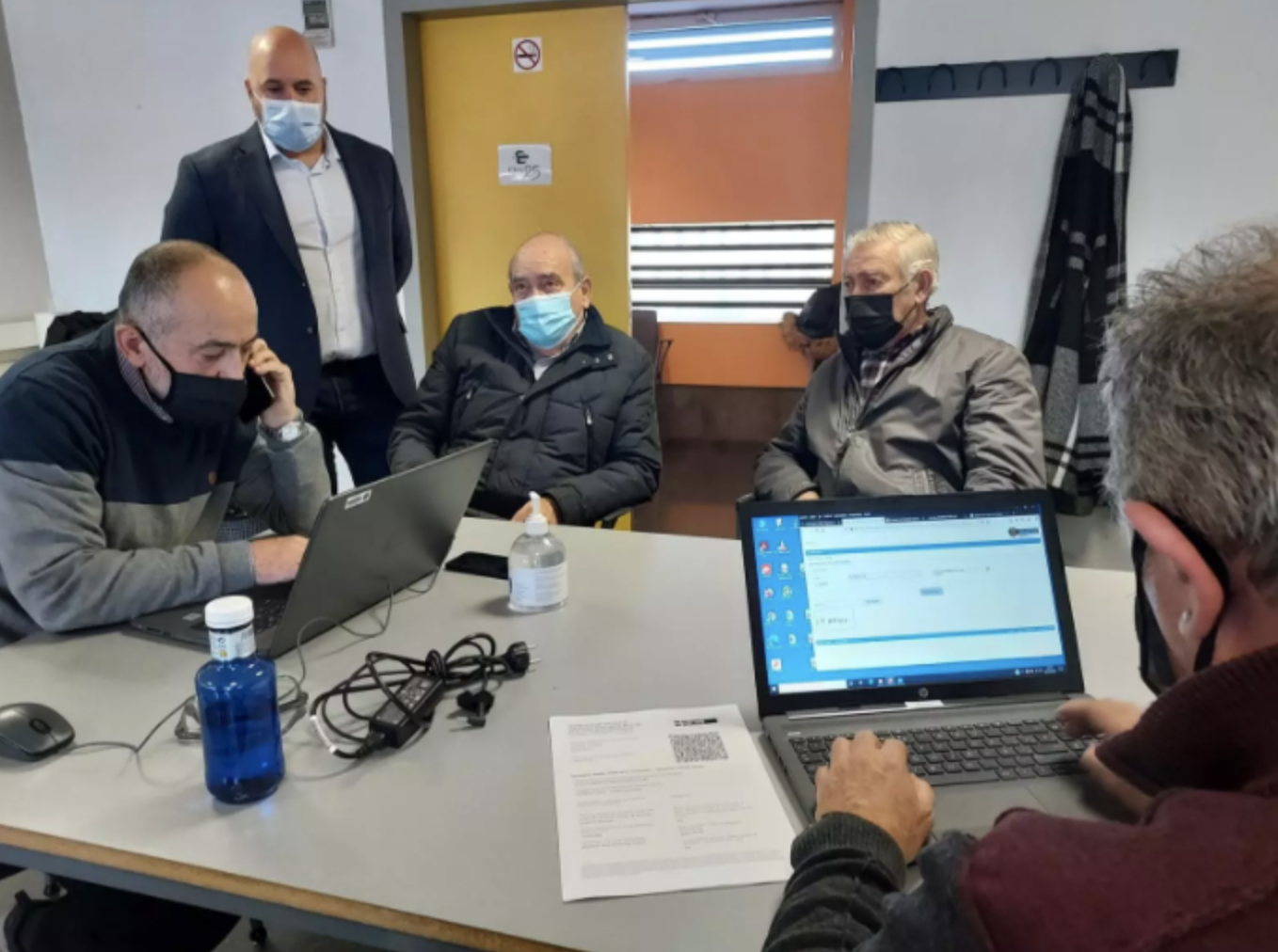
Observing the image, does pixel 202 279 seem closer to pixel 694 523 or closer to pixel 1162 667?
pixel 1162 667

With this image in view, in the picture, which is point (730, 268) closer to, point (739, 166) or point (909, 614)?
point (739, 166)

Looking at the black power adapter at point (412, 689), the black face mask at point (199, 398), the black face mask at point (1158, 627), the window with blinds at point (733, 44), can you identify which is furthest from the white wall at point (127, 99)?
the black face mask at point (1158, 627)

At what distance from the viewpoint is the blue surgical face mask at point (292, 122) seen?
8.21 feet

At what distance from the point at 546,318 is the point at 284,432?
89 centimetres

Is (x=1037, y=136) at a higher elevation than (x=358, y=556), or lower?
higher

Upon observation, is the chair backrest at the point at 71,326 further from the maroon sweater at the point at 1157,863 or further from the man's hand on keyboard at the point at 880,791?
the maroon sweater at the point at 1157,863

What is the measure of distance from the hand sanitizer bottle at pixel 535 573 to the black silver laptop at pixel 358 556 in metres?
0.16

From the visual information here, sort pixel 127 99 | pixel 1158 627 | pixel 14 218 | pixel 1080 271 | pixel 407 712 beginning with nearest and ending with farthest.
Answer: pixel 1158 627
pixel 407 712
pixel 1080 271
pixel 127 99
pixel 14 218

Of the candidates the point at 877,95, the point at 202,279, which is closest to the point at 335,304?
the point at 202,279

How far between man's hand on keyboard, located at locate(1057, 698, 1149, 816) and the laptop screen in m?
0.09

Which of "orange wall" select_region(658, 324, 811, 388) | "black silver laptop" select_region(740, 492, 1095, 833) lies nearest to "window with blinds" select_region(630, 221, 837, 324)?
"orange wall" select_region(658, 324, 811, 388)

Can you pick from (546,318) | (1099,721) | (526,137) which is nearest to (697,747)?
(1099,721)

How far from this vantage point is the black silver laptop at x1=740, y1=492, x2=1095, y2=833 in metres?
1.14

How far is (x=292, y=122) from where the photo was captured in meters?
2.52
